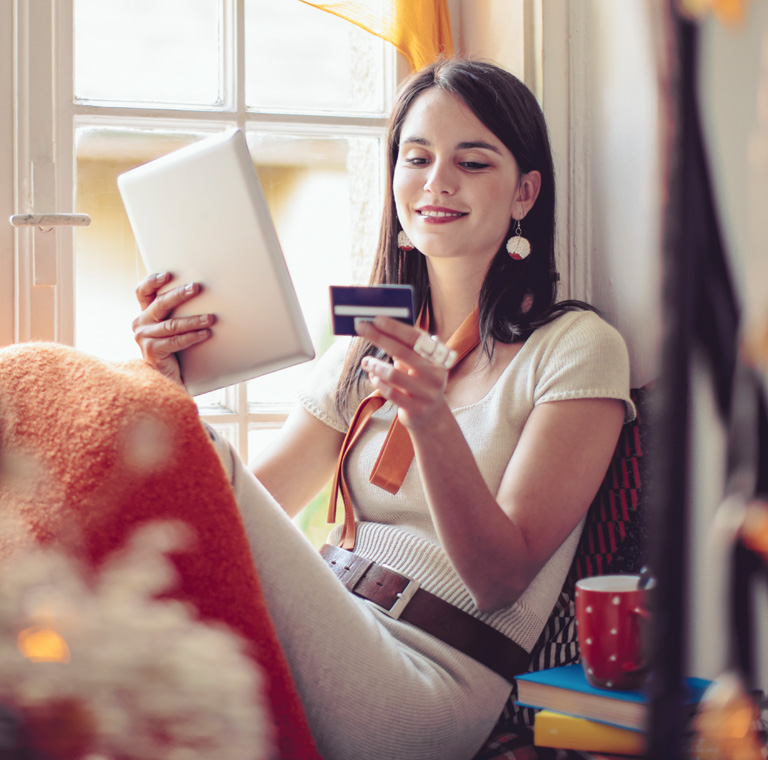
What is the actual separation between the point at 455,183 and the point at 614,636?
2.52 ft

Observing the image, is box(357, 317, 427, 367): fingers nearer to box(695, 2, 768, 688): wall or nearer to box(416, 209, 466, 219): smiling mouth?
box(695, 2, 768, 688): wall

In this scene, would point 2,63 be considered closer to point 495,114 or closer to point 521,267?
point 495,114

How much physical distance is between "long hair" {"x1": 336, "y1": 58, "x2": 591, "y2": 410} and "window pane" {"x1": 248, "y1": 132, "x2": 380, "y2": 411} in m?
0.24

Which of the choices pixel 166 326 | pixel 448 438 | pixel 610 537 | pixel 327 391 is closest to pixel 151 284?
pixel 166 326

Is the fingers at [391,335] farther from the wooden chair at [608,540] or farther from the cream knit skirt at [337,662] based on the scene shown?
the wooden chair at [608,540]

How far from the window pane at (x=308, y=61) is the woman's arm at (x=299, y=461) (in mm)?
659

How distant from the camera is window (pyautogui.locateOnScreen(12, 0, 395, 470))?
1536 millimetres

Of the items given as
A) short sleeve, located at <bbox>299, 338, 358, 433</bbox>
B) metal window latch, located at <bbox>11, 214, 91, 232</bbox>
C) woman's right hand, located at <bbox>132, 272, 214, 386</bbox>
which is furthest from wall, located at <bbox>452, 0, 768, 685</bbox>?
metal window latch, located at <bbox>11, 214, 91, 232</bbox>

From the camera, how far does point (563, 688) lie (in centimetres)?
87

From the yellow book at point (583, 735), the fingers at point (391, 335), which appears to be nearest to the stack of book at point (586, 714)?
the yellow book at point (583, 735)

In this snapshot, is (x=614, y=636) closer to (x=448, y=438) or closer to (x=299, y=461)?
(x=448, y=438)

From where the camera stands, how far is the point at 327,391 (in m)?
1.44

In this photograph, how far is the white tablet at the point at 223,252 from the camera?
105 cm

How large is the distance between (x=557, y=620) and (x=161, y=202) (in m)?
0.80
